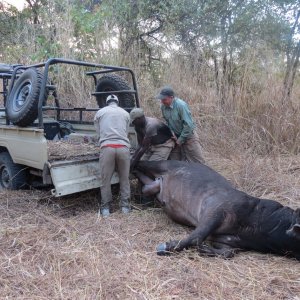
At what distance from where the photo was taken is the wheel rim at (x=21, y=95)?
6.42 m

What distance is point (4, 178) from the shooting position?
680 cm

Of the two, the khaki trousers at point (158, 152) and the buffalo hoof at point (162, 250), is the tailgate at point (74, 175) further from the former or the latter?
the buffalo hoof at point (162, 250)

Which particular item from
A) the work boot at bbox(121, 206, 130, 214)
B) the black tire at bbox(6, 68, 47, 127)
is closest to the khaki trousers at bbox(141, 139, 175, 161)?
the work boot at bbox(121, 206, 130, 214)

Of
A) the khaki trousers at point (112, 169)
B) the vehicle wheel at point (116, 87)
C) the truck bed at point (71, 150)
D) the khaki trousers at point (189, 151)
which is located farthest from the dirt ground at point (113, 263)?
the vehicle wheel at point (116, 87)

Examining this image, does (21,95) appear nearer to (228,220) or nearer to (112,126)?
(112,126)

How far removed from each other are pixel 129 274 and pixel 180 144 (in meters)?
3.12

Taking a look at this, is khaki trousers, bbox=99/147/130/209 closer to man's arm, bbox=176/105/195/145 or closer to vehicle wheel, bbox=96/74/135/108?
man's arm, bbox=176/105/195/145

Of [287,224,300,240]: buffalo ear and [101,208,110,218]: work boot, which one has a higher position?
[287,224,300,240]: buffalo ear

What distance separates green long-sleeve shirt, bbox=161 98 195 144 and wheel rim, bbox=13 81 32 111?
2.19 meters

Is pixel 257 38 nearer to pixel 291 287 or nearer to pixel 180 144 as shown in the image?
pixel 180 144

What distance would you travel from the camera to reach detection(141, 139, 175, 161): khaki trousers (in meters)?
6.31

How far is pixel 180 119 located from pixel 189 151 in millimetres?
586

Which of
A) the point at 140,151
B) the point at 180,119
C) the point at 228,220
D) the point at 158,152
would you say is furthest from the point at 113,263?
the point at 180,119

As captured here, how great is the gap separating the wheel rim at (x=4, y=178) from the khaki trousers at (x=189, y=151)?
273 centimetres
